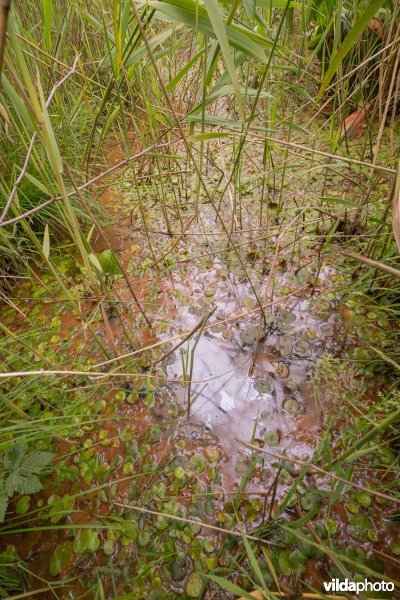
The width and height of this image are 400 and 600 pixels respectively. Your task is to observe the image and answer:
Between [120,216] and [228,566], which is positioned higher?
[120,216]

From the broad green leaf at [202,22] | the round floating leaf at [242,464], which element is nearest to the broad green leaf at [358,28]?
the broad green leaf at [202,22]

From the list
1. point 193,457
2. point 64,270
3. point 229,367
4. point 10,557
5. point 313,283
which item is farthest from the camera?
point 64,270

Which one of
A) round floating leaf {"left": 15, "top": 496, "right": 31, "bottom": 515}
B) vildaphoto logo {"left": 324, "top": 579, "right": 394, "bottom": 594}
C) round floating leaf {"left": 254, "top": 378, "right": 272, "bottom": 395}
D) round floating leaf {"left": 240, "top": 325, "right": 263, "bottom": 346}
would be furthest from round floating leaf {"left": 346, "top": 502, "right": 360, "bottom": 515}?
round floating leaf {"left": 15, "top": 496, "right": 31, "bottom": 515}

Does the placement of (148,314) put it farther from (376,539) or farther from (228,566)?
(376,539)

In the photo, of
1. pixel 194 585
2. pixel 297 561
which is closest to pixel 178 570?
pixel 194 585

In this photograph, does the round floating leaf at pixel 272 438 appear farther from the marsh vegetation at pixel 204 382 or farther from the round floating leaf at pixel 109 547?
the round floating leaf at pixel 109 547

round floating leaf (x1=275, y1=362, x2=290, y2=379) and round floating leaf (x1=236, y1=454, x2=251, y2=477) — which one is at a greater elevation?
round floating leaf (x1=275, y1=362, x2=290, y2=379)

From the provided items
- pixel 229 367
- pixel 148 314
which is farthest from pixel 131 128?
pixel 229 367

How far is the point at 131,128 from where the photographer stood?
9.25ft

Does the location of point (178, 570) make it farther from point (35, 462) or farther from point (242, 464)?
point (35, 462)

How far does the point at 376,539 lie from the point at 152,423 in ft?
2.26

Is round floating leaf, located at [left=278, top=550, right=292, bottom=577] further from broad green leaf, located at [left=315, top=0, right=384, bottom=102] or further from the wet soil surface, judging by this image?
broad green leaf, located at [left=315, top=0, right=384, bottom=102]

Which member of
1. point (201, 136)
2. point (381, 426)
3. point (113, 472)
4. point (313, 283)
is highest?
point (201, 136)

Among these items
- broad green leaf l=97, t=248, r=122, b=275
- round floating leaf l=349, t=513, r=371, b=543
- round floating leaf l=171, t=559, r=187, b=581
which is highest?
broad green leaf l=97, t=248, r=122, b=275
